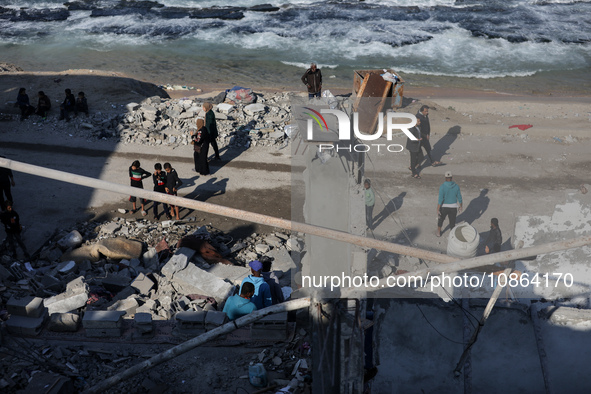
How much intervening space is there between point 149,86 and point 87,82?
238 cm

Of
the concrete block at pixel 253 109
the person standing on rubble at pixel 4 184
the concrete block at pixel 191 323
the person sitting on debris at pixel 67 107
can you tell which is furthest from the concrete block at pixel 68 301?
the person sitting on debris at pixel 67 107

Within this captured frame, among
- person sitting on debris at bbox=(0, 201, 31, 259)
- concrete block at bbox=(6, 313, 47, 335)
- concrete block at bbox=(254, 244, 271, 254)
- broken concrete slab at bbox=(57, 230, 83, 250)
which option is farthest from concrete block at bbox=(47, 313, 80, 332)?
concrete block at bbox=(254, 244, 271, 254)

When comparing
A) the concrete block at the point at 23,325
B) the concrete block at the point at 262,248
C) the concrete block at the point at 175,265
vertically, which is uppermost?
the concrete block at the point at 23,325

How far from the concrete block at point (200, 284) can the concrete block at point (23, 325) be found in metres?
2.34

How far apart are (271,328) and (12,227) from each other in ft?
18.2

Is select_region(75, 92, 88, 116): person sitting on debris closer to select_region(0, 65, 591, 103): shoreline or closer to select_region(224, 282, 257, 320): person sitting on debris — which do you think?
select_region(0, 65, 591, 103): shoreline

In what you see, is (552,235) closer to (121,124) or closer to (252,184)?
(252,184)

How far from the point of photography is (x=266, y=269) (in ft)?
28.0

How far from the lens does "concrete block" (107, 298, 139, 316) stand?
7891 mm

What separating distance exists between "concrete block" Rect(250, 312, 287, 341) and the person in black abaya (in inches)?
261

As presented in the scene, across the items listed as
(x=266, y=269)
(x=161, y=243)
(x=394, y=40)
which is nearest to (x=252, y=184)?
(x=161, y=243)

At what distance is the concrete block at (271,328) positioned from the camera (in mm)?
6742

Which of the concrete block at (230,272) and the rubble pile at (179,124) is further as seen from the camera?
the rubble pile at (179,124)

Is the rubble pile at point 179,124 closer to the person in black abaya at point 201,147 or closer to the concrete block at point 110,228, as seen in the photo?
the person in black abaya at point 201,147
